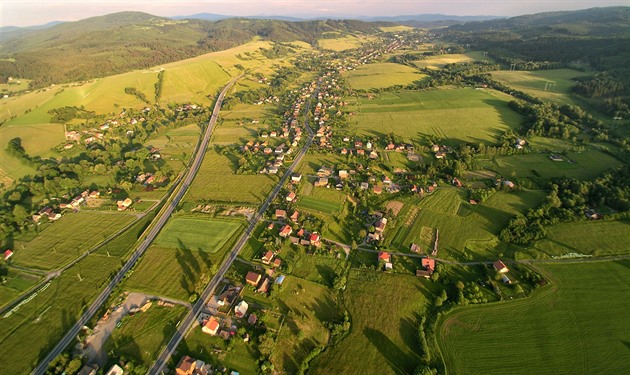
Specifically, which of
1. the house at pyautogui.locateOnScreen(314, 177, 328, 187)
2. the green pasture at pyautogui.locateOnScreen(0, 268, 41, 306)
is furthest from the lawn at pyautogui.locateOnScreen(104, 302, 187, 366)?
the house at pyautogui.locateOnScreen(314, 177, 328, 187)

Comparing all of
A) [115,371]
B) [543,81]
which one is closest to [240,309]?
[115,371]

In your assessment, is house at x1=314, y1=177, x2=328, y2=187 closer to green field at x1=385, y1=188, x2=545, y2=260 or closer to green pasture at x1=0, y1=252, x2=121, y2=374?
green field at x1=385, y1=188, x2=545, y2=260

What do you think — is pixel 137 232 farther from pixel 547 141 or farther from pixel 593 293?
pixel 547 141

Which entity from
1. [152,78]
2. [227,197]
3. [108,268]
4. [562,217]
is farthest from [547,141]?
[152,78]

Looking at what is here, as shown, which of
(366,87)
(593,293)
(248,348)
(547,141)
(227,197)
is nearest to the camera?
(248,348)

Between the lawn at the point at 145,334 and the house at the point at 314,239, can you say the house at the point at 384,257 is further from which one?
the lawn at the point at 145,334

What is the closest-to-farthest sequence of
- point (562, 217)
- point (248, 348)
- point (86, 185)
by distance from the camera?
1. point (248, 348)
2. point (562, 217)
3. point (86, 185)

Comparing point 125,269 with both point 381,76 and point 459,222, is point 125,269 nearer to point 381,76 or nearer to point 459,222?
point 459,222
